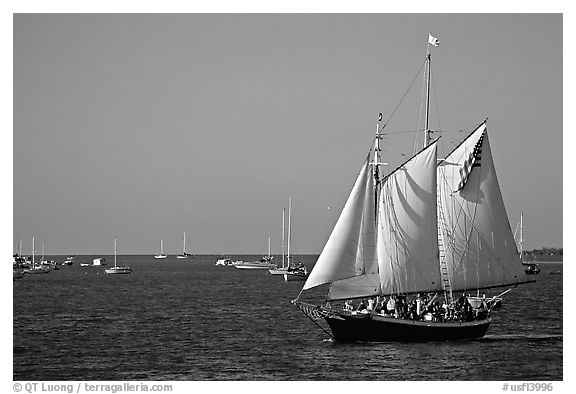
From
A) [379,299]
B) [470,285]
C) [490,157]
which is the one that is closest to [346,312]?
[379,299]

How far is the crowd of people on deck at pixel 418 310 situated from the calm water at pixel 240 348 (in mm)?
1178

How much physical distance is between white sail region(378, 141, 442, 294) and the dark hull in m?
1.51

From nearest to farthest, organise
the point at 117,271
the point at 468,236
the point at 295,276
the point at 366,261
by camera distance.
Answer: the point at 366,261 < the point at 468,236 < the point at 295,276 < the point at 117,271

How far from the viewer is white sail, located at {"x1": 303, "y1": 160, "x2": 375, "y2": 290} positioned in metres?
41.9

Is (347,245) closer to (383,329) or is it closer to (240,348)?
(383,329)

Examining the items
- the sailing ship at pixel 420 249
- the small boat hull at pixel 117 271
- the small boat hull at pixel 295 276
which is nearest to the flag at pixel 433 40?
the sailing ship at pixel 420 249

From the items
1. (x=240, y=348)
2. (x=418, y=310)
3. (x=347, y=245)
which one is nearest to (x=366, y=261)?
(x=347, y=245)

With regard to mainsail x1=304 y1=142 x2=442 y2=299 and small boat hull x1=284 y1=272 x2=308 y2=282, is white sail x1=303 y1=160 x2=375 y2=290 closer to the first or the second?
mainsail x1=304 y1=142 x2=442 y2=299

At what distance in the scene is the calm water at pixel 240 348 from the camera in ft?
120

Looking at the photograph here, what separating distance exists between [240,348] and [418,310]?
7365mm

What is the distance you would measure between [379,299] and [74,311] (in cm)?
2555

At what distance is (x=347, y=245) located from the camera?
4222cm

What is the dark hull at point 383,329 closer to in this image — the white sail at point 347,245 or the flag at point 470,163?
the white sail at point 347,245

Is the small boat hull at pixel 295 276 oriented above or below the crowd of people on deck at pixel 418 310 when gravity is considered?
below
